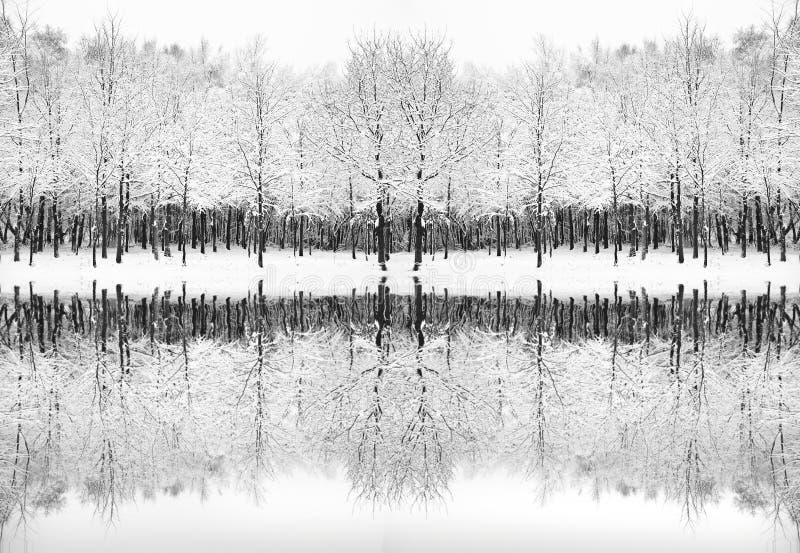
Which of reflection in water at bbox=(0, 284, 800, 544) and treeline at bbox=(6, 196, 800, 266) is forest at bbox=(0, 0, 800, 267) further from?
reflection in water at bbox=(0, 284, 800, 544)

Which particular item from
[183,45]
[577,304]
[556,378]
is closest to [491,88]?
[577,304]

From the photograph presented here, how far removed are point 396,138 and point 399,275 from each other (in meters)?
6.78

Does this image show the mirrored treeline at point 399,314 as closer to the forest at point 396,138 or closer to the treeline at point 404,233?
the forest at point 396,138

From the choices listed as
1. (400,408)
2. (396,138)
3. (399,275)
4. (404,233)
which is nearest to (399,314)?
(400,408)

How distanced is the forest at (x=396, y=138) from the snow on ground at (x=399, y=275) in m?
1.34

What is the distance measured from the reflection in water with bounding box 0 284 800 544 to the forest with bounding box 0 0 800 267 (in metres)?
20.6

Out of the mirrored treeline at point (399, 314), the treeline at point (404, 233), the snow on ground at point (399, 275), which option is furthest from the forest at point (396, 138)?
the mirrored treeline at point (399, 314)

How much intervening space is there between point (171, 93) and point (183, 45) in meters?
22.2

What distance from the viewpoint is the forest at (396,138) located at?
36219 millimetres

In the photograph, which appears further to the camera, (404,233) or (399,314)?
(404,233)

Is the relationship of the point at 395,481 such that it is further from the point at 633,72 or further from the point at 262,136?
the point at 633,72

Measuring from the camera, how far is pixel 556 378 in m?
11.0

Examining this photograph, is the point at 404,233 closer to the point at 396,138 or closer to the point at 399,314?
the point at 396,138

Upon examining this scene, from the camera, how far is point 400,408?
897 centimetres
